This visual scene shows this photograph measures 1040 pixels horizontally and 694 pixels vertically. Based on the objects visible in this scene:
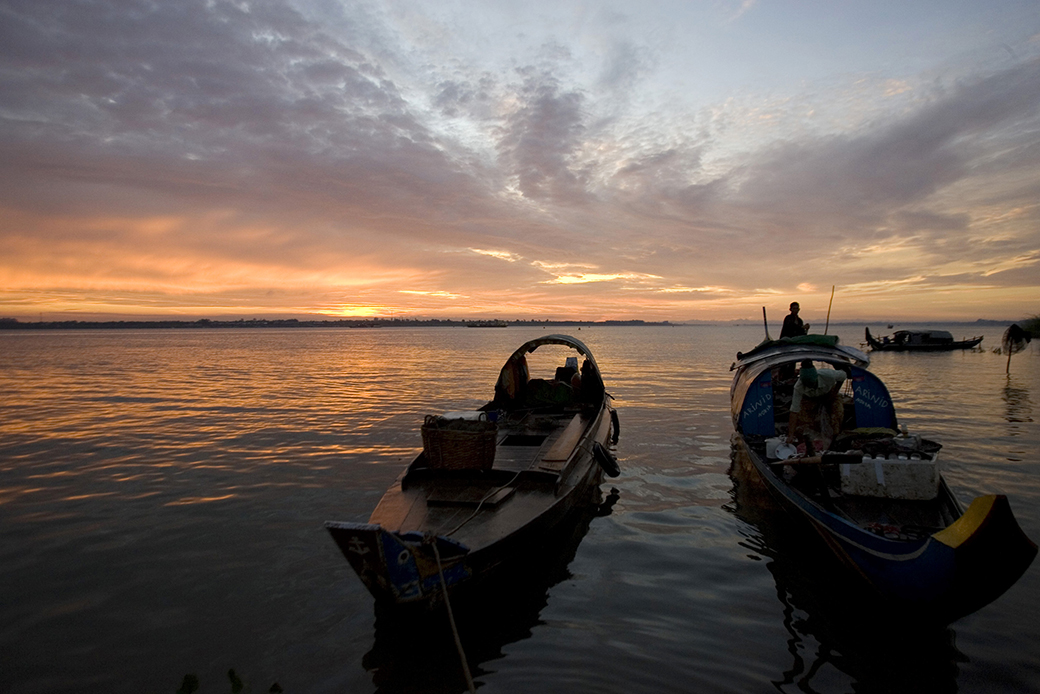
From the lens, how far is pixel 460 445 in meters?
7.70

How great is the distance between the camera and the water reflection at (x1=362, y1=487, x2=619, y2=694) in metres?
5.12

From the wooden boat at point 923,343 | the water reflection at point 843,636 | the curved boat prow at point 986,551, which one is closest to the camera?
the curved boat prow at point 986,551

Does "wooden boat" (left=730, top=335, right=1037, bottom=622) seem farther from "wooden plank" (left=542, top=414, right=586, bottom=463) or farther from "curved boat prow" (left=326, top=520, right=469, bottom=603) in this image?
"curved boat prow" (left=326, top=520, right=469, bottom=603)

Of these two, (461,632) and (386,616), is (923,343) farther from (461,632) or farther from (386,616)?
(386,616)

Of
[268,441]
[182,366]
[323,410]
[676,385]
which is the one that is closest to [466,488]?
[268,441]

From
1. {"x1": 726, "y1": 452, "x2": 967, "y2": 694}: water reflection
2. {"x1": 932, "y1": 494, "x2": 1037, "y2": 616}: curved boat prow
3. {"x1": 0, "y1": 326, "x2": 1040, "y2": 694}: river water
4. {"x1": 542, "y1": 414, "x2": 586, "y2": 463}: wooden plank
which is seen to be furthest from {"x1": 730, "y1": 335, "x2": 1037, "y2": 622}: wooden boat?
{"x1": 542, "y1": 414, "x2": 586, "y2": 463}: wooden plank

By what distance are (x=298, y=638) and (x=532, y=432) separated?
6.40m

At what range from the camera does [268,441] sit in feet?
48.2

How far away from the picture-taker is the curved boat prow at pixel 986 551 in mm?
4723

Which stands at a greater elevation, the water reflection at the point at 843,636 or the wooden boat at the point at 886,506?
the wooden boat at the point at 886,506

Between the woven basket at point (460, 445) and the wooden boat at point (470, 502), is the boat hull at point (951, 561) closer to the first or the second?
the wooden boat at point (470, 502)

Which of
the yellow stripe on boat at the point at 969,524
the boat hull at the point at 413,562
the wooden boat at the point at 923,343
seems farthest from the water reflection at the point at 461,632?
the wooden boat at the point at 923,343

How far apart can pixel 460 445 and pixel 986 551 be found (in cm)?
590

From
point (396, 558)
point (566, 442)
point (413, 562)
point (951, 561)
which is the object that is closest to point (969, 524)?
point (951, 561)
